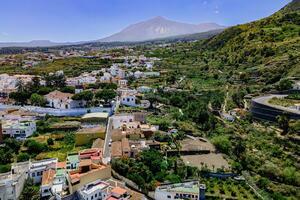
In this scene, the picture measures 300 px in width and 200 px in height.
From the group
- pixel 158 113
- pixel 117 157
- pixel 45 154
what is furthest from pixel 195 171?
pixel 158 113

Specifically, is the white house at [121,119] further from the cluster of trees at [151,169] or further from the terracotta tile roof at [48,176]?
the terracotta tile roof at [48,176]

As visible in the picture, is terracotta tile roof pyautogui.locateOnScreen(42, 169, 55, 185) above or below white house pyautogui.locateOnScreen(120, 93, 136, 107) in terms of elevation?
below

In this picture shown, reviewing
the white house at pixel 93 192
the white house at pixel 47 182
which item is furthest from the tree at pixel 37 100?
the white house at pixel 93 192

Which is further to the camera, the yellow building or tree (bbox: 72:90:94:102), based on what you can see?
tree (bbox: 72:90:94:102)

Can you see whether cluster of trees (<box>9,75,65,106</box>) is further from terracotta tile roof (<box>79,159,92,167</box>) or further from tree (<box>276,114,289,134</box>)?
tree (<box>276,114,289,134</box>)


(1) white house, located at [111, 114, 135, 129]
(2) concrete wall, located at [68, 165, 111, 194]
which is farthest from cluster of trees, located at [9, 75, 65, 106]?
(2) concrete wall, located at [68, 165, 111, 194]

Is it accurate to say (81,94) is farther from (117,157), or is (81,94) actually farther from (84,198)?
(84,198)
